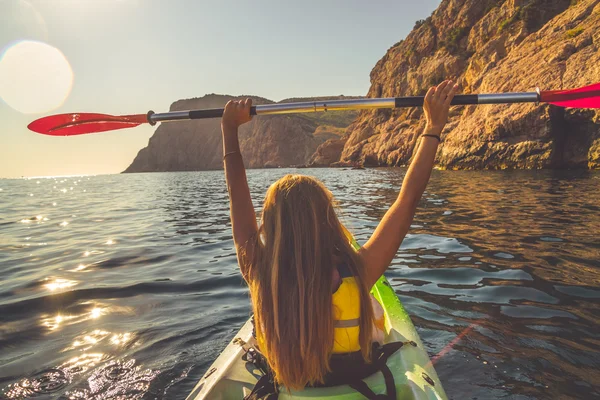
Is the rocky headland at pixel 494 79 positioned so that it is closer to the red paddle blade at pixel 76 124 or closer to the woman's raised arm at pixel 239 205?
the red paddle blade at pixel 76 124

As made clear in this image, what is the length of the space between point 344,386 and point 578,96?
9.37ft

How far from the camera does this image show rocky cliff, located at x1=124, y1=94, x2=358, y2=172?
117375 millimetres

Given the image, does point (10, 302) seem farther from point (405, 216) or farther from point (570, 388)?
point (570, 388)

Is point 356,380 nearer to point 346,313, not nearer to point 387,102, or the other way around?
point 346,313

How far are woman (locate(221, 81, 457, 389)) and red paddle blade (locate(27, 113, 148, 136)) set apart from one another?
2.98 meters

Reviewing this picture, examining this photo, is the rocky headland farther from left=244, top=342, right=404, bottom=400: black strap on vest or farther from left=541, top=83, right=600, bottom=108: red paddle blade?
left=244, top=342, right=404, bottom=400: black strap on vest

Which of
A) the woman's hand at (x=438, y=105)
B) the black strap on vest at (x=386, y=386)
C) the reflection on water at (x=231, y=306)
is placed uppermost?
the woman's hand at (x=438, y=105)

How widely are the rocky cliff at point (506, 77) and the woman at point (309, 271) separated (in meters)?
25.2

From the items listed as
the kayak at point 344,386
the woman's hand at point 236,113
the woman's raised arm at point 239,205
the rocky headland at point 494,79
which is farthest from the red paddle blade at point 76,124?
the rocky headland at point 494,79

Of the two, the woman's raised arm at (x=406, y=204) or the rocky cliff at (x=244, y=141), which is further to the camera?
the rocky cliff at (x=244, y=141)

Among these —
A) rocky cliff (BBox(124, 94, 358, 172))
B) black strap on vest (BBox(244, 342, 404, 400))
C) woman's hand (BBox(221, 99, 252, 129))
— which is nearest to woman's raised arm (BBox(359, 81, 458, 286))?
black strap on vest (BBox(244, 342, 404, 400))

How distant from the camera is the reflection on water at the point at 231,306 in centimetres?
350

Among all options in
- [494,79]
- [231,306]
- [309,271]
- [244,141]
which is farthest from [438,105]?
[244,141]

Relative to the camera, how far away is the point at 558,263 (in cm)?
593
